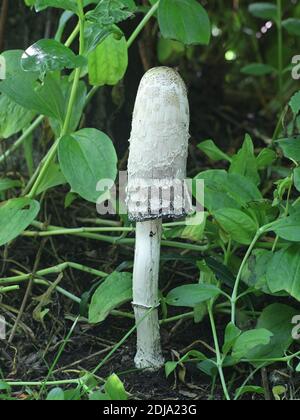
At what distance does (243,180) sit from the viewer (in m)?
1.74

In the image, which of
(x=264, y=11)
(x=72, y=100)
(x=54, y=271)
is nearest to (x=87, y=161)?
(x=72, y=100)

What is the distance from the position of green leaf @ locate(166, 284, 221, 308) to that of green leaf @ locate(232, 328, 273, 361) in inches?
4.7

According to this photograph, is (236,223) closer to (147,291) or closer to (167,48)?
(147,291)

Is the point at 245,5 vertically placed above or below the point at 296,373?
above

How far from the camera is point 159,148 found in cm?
150

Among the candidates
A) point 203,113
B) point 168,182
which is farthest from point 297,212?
point 203,113

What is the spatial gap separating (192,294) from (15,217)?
0.45m

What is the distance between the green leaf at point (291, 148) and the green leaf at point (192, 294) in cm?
34

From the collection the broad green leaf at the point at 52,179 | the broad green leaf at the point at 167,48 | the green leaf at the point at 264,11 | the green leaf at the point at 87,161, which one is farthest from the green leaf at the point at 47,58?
the green leaf at the point at 264,11

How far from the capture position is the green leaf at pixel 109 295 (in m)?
1.65

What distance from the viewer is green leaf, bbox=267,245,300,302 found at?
1.54 metres

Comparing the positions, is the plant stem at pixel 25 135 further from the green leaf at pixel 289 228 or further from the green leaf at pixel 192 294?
the green leaf at pixel 289 228

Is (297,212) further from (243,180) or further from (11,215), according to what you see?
(11,215)
